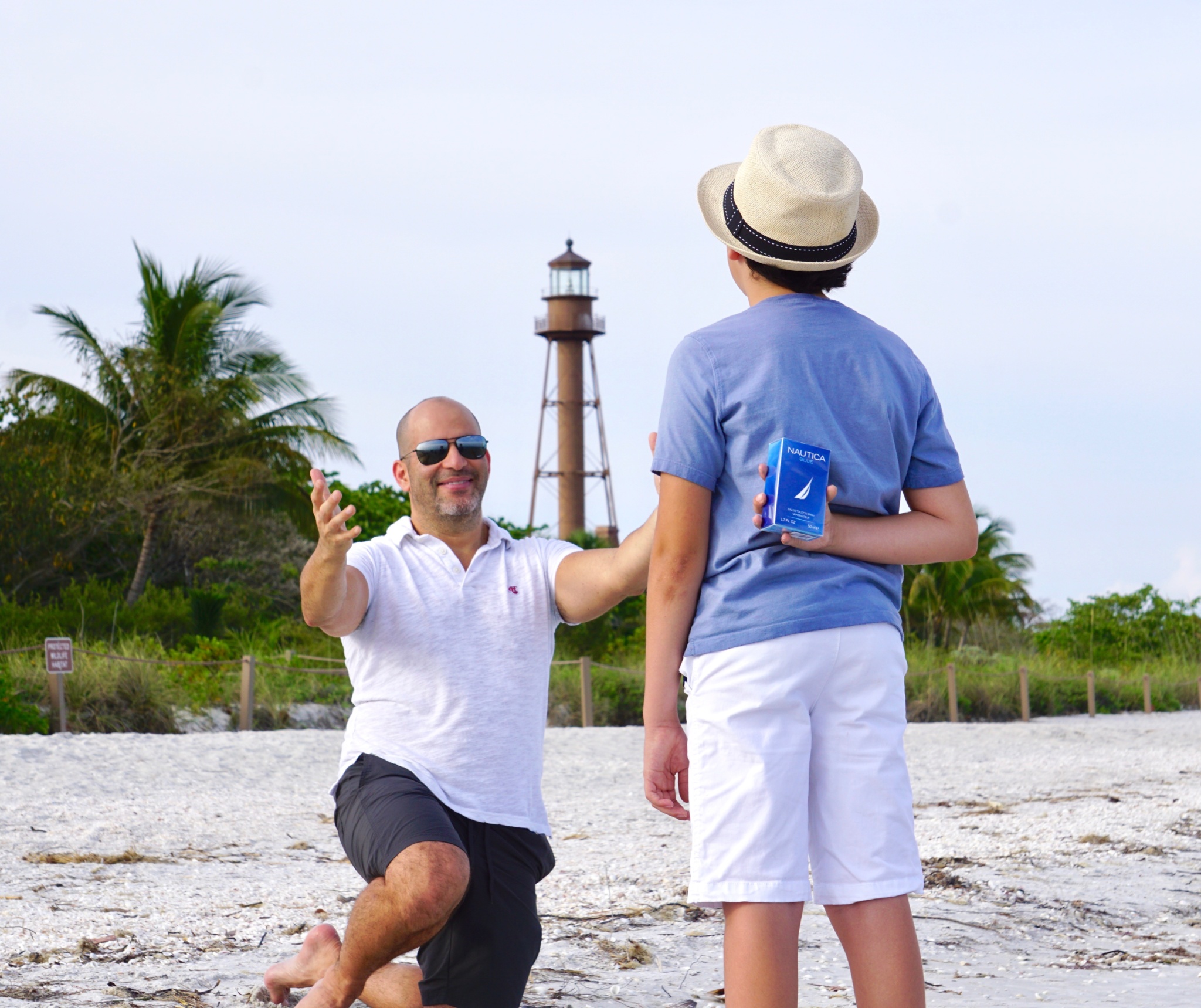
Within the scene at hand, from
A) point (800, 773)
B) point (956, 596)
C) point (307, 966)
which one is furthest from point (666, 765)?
point (956, 596)

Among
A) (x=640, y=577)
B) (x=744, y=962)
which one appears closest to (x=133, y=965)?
(x=640, y=577)

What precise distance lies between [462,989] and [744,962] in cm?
126

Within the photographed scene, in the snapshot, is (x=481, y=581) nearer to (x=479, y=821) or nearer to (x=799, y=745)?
(x=479, y=821)

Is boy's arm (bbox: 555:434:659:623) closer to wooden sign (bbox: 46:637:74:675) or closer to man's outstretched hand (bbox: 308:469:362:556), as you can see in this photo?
man's outstretched hand (bbox: 308:469:362:556)

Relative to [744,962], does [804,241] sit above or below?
above

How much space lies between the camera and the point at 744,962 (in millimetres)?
2250

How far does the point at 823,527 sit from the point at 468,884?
143 cm

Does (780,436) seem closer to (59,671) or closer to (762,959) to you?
(762,959)

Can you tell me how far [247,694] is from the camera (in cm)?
1321

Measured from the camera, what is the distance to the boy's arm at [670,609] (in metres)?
2.36

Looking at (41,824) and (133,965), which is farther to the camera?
(41,824)

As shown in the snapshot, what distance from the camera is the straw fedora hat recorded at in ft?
8.03

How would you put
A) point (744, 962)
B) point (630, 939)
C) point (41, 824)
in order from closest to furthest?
1. point (744, 962)
2. point (630, 939)
3. point (41, 824)

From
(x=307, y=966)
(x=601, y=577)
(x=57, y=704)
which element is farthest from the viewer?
(x=57, y=704)
